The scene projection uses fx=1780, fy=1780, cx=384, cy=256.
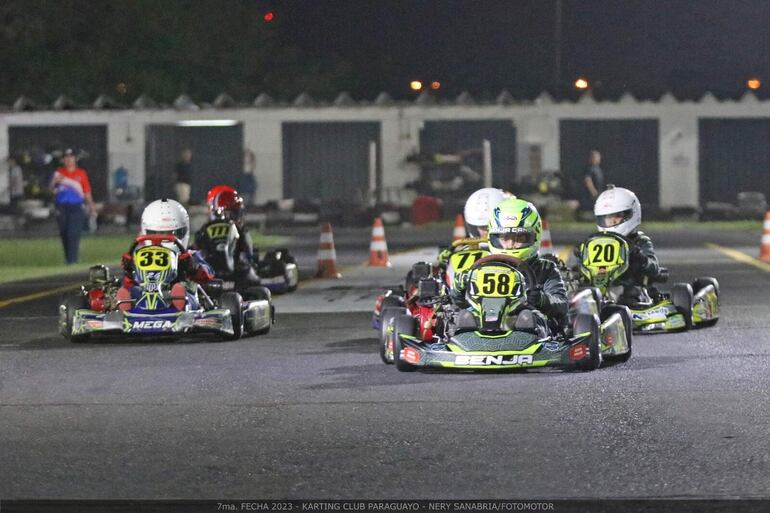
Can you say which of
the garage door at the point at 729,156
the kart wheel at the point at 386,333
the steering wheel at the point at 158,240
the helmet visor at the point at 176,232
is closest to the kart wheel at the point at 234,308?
the steering wheel at the point at 158,240

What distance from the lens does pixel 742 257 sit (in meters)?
24.5

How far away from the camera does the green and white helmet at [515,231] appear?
11438mm

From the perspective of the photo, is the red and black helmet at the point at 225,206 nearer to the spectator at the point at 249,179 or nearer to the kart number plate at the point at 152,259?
the kart number plate at the point at 152,259

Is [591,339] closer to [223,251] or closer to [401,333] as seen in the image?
[401,333]

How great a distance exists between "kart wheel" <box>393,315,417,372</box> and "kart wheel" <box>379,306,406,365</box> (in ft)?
0.75

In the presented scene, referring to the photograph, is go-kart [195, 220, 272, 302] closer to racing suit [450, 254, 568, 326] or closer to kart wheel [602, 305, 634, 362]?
racing suit [450, 254, 568, 326]

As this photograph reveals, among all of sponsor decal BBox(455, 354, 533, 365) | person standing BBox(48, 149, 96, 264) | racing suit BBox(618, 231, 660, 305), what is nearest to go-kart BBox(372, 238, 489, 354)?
sponsor decal BBox(455, 354, 533, 365)

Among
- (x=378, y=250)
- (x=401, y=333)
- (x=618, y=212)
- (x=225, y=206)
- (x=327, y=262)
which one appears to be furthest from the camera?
(x=378, y=250)

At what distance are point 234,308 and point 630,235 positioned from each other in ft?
10.6

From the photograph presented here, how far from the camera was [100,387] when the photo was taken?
405 inches

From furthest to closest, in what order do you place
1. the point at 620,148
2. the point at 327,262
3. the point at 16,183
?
1. the point at 620,148
2. the point at 16,183
3. the point at 327,262

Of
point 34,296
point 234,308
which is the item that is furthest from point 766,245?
point 234,308

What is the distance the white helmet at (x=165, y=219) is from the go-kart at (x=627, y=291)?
3.20 meters

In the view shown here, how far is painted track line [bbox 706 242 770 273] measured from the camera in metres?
22.2
